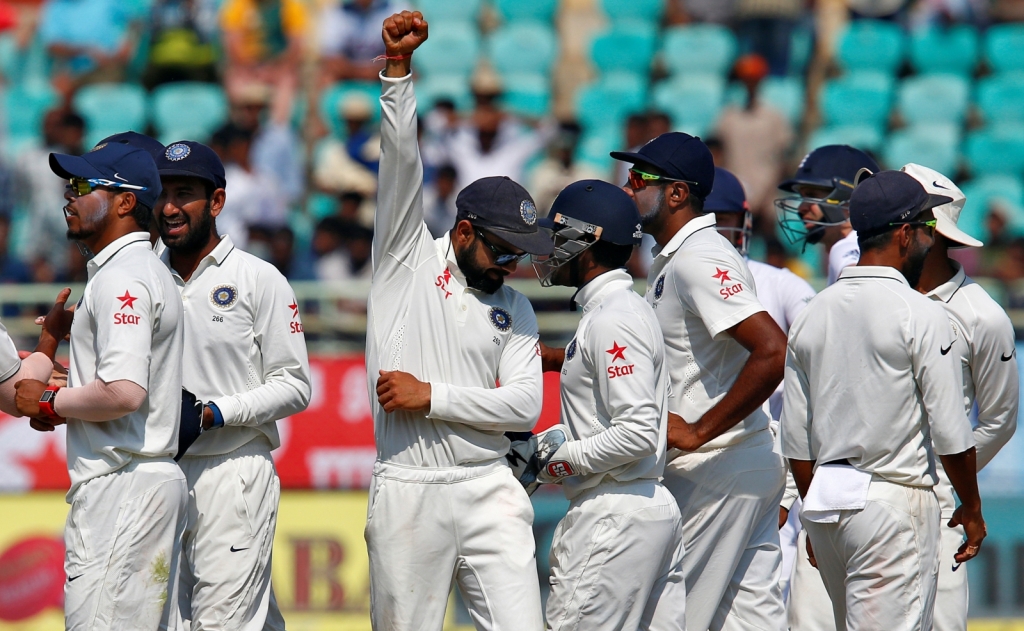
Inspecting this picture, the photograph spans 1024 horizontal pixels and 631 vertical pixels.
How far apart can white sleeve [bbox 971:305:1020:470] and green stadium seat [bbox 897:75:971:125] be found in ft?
32.0

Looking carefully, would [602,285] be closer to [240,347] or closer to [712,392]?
[712,392]

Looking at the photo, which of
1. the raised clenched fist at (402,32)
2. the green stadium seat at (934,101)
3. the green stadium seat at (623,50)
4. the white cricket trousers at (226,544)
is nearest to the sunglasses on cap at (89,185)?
the raised clenched fist at (402,32)

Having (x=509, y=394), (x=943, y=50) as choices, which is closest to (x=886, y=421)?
(x=509, y=394)

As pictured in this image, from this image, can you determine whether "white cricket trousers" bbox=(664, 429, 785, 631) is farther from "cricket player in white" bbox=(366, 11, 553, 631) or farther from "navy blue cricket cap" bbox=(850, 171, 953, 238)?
"navy blue cricket cap" bbox=(850, 171, 953, 238)

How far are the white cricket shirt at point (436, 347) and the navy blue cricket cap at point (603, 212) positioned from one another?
18.2 inches

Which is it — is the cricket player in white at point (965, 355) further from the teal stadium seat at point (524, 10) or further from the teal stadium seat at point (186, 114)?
the teal stadium seat at point (524, 10)

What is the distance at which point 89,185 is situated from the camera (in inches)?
195

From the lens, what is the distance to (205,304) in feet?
18.3

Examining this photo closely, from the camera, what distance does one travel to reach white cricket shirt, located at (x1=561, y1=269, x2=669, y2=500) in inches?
198

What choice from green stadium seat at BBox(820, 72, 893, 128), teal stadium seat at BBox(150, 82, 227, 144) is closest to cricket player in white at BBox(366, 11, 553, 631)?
teal stadium seat at BBox(150, 82, 227, 144)

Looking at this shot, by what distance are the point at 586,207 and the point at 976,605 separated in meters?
5.59

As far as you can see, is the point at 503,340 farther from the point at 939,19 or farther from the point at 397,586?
the point at 939,19

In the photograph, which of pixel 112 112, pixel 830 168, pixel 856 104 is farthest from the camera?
pixel 856 104

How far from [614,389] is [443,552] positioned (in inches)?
35.9
